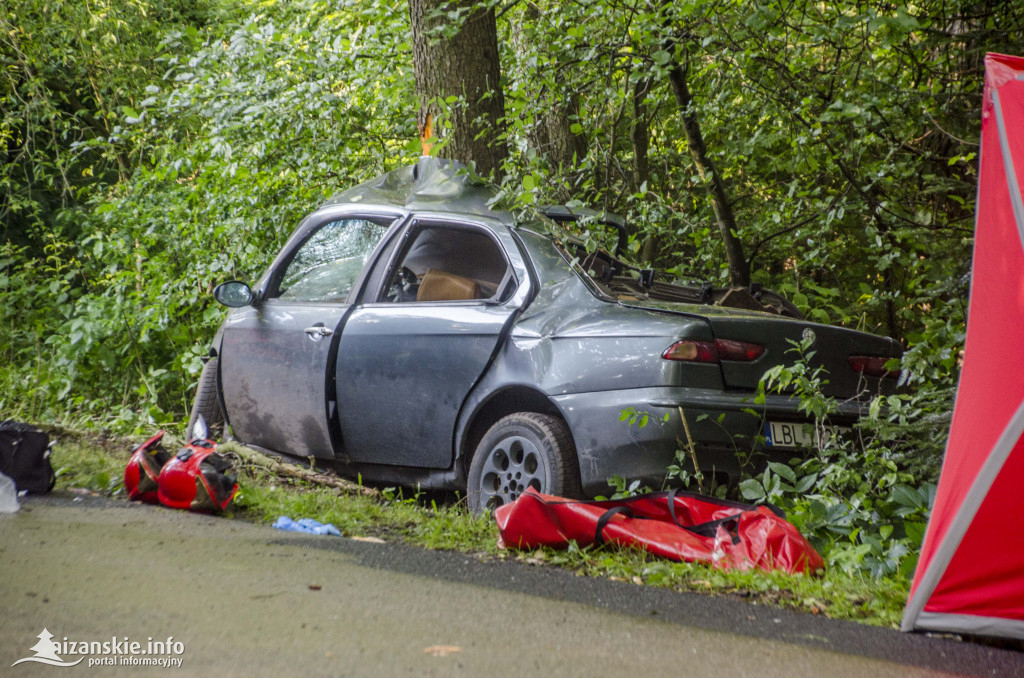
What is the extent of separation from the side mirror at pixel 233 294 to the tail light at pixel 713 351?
287cm

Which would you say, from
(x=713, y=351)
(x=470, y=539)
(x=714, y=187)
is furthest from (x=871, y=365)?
(x=714, y=187)

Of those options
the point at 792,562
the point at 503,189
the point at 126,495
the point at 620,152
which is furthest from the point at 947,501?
the point at 620,152

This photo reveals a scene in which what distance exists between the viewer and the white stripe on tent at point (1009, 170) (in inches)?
117

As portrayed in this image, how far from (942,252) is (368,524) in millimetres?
3386

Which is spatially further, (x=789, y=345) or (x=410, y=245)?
(x=410, y=245)

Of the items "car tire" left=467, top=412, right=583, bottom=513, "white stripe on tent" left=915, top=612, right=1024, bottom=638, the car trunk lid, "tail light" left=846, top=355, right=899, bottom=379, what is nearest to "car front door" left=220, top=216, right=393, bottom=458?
"car tire" left=467, top=412, right=583, bottom=513

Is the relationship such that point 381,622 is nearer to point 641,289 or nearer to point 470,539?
point 470,539

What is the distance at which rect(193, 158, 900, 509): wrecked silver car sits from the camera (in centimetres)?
420

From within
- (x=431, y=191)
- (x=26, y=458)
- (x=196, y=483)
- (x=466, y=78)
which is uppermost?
(x=466, y=78)

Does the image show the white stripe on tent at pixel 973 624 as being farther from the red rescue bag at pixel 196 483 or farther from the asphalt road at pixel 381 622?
the red rescue bag at pixel 196 483

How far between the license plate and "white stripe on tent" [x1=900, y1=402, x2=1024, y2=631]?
1369 mm

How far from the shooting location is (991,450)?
283cm

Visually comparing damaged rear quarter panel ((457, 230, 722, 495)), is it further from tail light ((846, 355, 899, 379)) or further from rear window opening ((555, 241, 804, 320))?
tail light ((846, 355, 899, 379))

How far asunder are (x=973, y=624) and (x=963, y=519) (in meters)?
0.32
